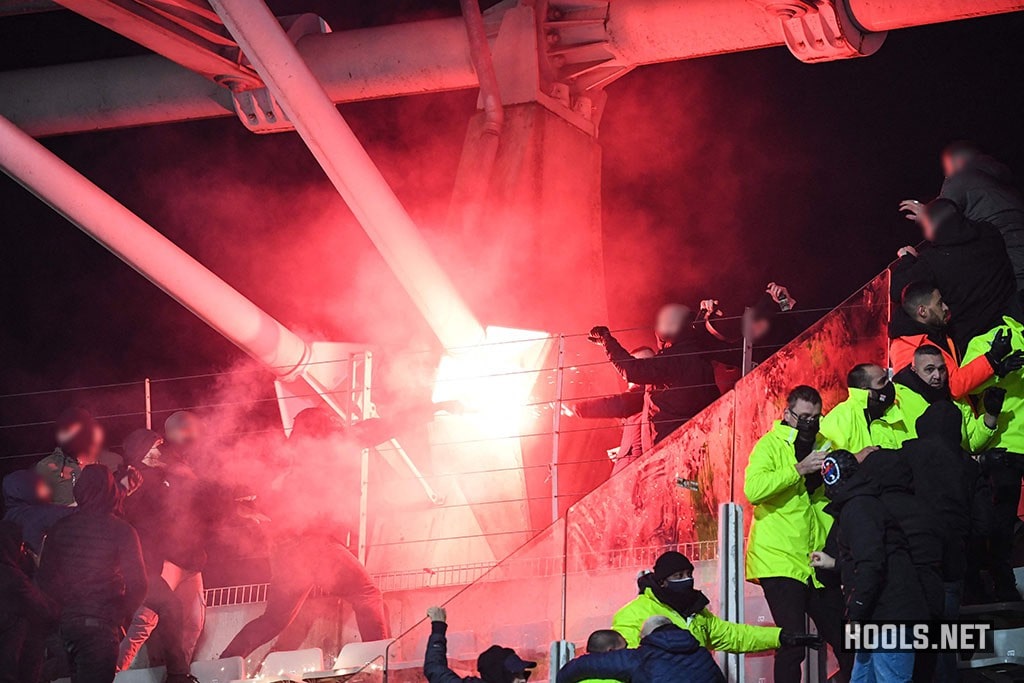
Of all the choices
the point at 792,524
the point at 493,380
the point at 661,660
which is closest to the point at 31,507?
the point at 493,380

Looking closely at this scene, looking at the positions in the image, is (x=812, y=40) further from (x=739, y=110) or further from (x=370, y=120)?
(x=370, y=120)

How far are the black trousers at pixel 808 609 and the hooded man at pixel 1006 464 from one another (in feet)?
2.42

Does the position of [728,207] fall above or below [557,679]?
above

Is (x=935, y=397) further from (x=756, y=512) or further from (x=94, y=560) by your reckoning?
(x=94, y=560)

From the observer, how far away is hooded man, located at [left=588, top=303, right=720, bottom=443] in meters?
8.11

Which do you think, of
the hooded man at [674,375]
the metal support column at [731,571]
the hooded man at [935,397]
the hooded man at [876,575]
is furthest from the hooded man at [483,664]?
the hooded man at [674,375]

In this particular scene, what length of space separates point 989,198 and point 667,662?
338 centimetres

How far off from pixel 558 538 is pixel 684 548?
520 mm

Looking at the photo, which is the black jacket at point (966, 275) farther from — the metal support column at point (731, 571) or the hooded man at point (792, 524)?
the metal support column at point (731, 571)

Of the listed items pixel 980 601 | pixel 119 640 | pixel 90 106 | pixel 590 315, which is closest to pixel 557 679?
pixel 980 601

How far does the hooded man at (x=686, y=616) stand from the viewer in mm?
5309

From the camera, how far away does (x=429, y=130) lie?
1563 centimetres

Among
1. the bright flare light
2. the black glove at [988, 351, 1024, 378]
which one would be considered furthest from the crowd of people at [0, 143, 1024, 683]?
the bright flare light

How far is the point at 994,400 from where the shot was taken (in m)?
6.06
